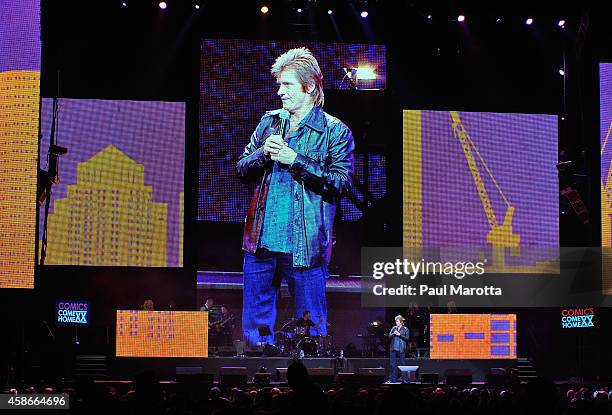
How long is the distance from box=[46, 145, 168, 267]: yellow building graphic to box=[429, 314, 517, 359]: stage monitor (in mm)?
5524

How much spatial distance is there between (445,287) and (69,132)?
798 centimetres

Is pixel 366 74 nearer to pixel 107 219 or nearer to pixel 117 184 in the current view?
pixel 117 184

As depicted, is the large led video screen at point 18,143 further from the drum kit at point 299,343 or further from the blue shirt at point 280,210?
the drum kit at point 299,343

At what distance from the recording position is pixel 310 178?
16328mm

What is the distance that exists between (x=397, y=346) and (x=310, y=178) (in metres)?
3.57

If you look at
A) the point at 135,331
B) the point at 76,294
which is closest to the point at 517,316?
the point at 135,331

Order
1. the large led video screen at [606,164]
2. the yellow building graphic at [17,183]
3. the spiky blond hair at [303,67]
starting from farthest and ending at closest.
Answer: the large led video screen at [606,164] → the spiky blond hair at [303,67] → the yellow building graphic at [17,183]

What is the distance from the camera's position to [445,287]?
17078 mm

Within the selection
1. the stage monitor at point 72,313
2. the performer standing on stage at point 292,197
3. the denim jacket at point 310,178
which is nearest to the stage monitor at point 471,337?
the performer standing on stage at point 292,197

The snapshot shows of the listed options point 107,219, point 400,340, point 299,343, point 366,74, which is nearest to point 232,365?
point 299,343

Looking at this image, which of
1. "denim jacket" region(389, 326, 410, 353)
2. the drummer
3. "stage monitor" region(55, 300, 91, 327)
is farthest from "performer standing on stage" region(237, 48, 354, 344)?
"stage monitor" region(55, 300, 91, 327)

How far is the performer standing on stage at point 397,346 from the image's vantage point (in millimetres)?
15977

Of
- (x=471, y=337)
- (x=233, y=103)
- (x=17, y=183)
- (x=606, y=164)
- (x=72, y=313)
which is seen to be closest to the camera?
(x=17, y=183)

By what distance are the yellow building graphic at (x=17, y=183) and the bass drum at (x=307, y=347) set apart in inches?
197
